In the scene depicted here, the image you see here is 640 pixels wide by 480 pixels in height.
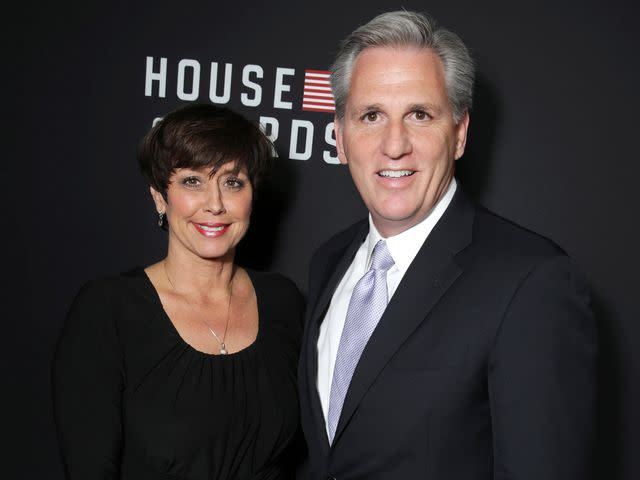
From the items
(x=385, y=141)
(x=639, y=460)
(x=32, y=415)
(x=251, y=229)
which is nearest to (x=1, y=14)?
(x=251, y=229)

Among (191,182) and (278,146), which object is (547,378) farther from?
(278,146)

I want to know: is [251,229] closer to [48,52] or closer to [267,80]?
[267,80]

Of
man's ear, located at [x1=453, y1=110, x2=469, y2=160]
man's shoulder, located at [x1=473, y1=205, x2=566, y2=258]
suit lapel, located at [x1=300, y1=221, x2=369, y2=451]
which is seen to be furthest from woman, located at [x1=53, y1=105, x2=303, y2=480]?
man's shoulder, located at [x1=473, y1=205, x2=566, y2=258]

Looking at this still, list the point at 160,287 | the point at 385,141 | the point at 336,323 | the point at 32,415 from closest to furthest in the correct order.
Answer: the point at 385,141, the point at 336,323, the point at 160,287, the point at 32,415

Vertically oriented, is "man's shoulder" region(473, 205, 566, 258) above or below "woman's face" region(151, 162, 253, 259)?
above

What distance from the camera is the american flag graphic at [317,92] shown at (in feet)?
8.19

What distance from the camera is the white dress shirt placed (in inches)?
65.5

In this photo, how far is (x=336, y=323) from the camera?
179 cm

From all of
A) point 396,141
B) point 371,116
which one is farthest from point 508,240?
point 371,116

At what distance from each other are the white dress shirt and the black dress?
0.33m

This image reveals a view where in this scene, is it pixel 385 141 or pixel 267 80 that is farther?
pixel 267 80

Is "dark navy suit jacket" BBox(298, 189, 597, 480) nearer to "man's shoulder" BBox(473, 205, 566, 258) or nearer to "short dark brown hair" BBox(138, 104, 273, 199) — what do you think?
"man's shoulder" BBox(473, 205, 566, 258)

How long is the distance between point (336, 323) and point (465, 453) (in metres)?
0.51

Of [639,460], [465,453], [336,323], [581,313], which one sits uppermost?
[581,313]
